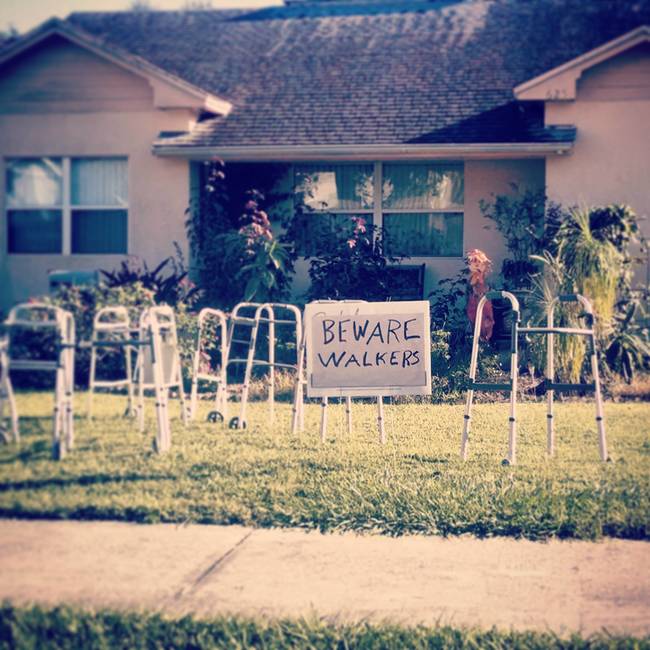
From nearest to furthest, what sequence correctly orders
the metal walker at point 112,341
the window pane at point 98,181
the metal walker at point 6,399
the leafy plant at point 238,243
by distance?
the metal walker at point 6,399 → the metal walker at point 112,341 → the window pane at point 98,181 → the leafy plant at point 238,243

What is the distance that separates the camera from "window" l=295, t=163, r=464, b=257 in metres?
3.66

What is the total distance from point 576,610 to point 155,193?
218 cm

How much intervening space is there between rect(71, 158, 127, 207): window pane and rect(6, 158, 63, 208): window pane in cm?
6

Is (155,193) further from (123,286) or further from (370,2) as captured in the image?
(370,2)

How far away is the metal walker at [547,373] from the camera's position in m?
3.76

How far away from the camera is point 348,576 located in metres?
3.73

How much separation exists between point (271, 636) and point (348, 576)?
0.48m

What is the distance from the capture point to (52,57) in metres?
2.94

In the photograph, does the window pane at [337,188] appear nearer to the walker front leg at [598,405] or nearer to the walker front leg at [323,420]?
the walker front leg at [323,420]

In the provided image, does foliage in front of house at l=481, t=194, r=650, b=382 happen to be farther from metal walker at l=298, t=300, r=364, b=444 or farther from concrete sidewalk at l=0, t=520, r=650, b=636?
concrete sidewalk at l=0, t=520, r=650, b=636

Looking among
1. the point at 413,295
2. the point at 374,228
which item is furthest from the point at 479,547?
the point at 374,228

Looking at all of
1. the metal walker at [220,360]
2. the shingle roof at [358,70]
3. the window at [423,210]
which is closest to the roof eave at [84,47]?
the shingle roof at [358,70]

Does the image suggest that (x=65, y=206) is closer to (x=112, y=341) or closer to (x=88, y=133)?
(x=88, y=133)

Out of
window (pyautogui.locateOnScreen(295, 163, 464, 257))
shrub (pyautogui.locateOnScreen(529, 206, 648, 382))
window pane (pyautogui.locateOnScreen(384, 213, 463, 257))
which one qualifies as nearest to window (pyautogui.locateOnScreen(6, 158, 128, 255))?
window (pyautogui.locateOnScreen(295, 163, 464, 257))
